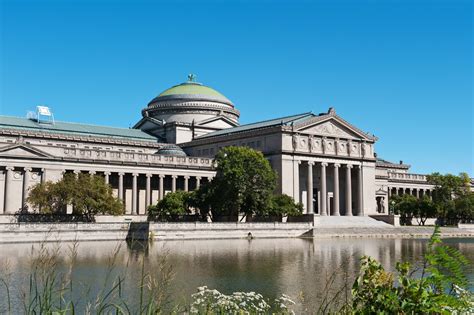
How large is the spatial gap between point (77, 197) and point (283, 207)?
103 feet

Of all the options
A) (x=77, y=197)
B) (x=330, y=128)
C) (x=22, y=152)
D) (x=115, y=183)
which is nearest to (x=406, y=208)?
(x=330, y=128)

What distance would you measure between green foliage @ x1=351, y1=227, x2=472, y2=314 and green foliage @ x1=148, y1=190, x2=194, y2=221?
3117 inches

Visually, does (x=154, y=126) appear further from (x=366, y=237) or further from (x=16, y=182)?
(x=366, y=237)

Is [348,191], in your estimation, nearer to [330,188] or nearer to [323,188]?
[330,188]

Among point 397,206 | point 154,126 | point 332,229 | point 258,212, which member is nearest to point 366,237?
point 332,229

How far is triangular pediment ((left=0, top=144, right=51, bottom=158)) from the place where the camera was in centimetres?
9688

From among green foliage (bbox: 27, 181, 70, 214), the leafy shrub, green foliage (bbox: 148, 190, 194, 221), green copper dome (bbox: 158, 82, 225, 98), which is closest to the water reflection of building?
green foliage (bbox: 27, 181, 70, 214)

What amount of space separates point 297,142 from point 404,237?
1227 inches

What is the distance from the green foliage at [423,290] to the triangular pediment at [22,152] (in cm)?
9246

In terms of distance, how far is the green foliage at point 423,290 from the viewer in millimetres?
11117

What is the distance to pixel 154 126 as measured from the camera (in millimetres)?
146500

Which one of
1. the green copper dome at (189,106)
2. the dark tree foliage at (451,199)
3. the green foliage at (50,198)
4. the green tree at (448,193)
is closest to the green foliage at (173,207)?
the green foliage at (50,198)

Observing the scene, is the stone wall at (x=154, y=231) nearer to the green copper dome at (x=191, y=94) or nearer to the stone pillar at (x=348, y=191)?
the stone pillar at (x=348, y=191)

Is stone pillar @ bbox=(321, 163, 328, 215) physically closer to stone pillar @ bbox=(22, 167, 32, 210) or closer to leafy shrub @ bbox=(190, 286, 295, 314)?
stone pillar @ bbox=(22, 167, 32, 210)
